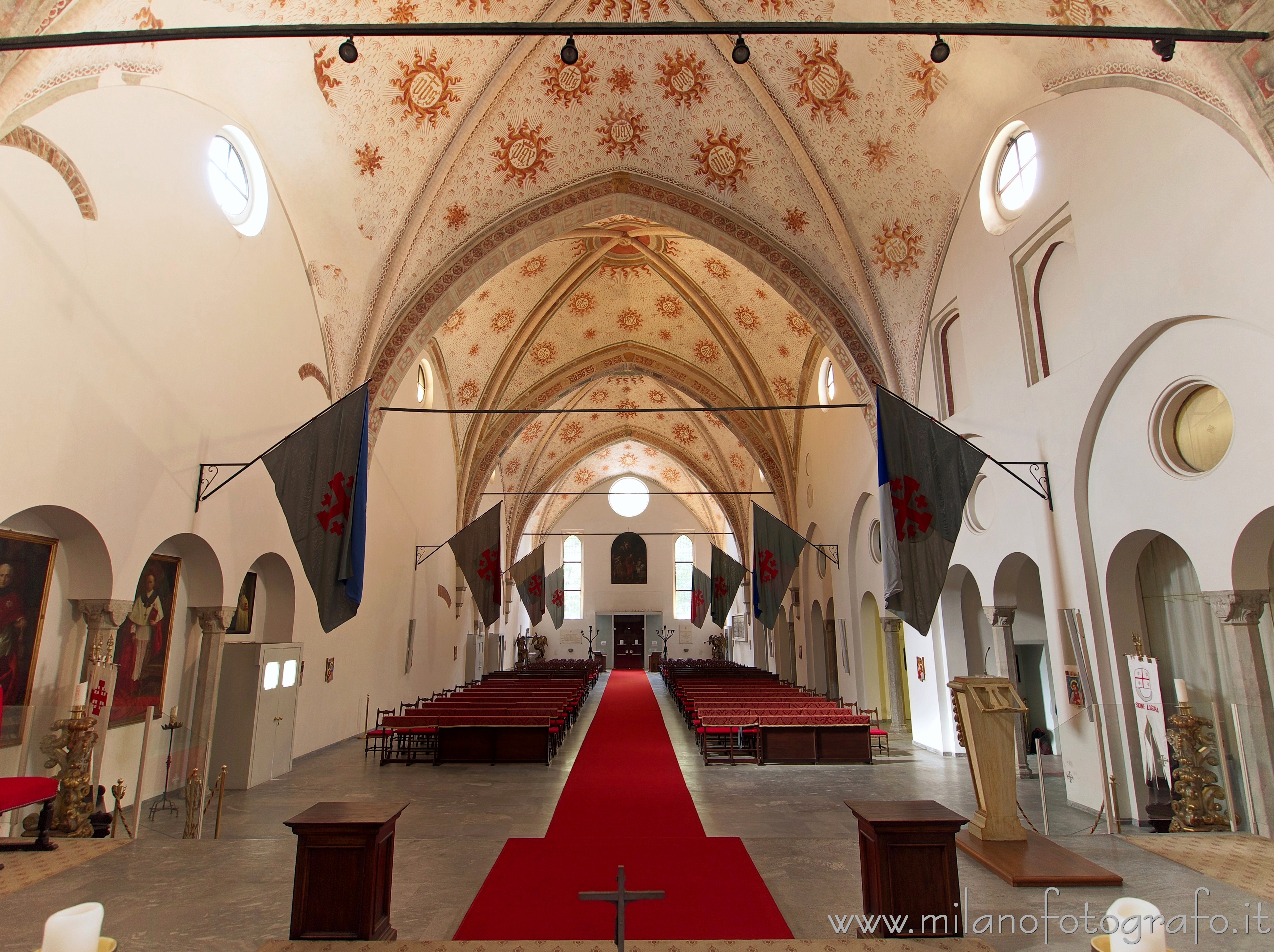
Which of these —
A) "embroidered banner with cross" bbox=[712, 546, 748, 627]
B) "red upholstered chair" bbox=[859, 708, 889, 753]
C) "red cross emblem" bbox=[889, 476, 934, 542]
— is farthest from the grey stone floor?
"embroidered banner with cross" bbox=[712, 546, 748, 627]

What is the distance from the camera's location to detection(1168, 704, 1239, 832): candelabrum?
22.6 feet

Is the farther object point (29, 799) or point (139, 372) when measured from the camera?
point (139, 372)

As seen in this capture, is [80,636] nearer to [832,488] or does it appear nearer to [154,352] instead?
[154,352]

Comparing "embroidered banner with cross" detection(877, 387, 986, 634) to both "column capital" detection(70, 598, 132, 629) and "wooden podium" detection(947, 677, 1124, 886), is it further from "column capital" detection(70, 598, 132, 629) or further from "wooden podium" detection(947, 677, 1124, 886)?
"column capital" detection(70, 598, 132, 629)

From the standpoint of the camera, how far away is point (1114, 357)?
25.8 ft

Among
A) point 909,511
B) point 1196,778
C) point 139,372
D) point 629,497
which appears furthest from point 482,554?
point 629,497

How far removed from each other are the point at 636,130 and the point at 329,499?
8262 mm

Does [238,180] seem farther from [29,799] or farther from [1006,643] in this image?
[1006,643]

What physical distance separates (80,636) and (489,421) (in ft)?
47.7

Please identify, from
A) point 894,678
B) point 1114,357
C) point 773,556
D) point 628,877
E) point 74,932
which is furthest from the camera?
point 773,556

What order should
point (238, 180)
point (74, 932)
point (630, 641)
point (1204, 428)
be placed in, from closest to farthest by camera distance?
point (74, 932) < point (1204, 428) < point (238, 180) < point (630, 641)

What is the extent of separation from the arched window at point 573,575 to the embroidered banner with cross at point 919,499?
30633 mm

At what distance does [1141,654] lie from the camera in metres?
7.86

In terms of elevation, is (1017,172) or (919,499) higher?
(1017,172)
